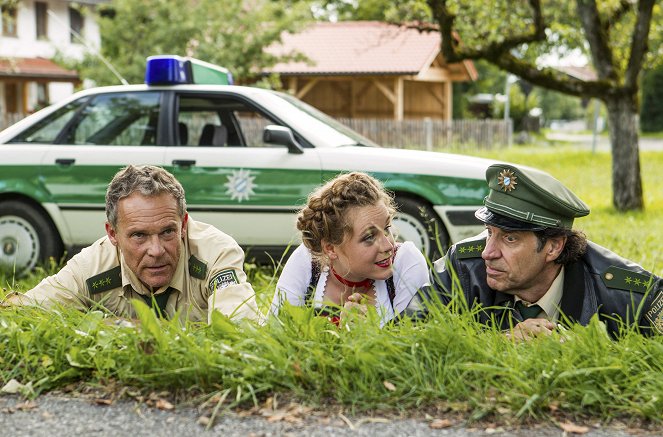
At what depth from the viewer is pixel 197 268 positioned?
3.93 meters

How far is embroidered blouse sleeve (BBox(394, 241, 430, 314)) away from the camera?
154 inches

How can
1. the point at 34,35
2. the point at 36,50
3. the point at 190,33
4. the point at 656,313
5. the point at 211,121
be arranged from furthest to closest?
the point at 34,35 < the point at 36,50 < the point at 190,33 < the point at 211,121 < the point at 656,313

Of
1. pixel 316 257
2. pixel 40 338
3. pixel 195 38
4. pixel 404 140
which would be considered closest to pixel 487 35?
pixel 195 38

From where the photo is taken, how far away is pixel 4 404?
9.17ft

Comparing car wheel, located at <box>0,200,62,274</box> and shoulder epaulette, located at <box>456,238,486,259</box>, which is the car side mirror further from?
shoulder epaulette, located at <box>456,238,486,259</box>

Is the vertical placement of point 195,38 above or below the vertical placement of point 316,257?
above

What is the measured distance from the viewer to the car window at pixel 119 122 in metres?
7.89

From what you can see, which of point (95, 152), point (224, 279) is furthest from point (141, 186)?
point (95, 152)

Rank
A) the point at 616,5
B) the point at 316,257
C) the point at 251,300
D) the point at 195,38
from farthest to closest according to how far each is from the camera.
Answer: the point at 195,38
the point at 616,5
the point at 316,257
the point at 251,300

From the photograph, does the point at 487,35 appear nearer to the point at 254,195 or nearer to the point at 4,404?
the point at 254,195

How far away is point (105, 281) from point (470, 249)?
4.95ft

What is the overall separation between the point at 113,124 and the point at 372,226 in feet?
15.1

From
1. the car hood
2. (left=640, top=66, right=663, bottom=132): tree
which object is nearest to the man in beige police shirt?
the car hood

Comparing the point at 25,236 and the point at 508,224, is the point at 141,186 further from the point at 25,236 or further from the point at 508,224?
the point at 25,236
